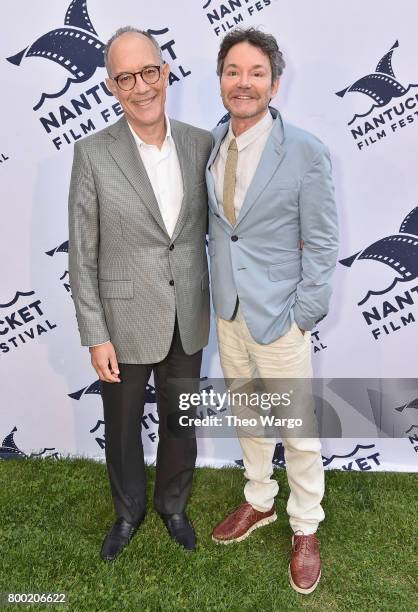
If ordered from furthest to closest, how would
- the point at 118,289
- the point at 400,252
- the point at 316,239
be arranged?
the point at 400,252 < the point at 118,289 < the point at 316,239

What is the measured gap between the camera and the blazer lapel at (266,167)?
2080mm

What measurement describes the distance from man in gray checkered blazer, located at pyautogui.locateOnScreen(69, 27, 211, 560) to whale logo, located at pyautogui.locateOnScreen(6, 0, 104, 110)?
30.4 inches

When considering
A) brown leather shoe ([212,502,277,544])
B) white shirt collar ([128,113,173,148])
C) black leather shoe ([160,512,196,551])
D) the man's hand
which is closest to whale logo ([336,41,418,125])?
white shirt collar ([128,113,173,148])

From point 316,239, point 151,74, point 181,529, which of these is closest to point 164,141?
point 151,74

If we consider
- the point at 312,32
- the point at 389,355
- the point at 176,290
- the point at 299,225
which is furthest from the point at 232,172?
the point at 389,355

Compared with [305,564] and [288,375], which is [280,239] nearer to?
[288,375]

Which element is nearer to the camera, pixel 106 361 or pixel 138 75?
pixel 138 75

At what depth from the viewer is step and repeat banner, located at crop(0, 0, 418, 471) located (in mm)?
2719

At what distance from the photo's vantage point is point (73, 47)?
9.12ft

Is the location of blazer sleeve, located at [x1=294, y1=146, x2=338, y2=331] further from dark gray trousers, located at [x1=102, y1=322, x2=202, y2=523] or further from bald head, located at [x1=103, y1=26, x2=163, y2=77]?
bald head, located at [x1=103, y1=26, x2=163, y2=77]

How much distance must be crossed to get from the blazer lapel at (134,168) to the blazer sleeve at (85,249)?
0.11 meters

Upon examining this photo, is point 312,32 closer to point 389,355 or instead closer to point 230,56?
point 230,56

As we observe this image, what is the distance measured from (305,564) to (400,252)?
1570 millimetres

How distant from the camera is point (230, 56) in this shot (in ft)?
6.71
